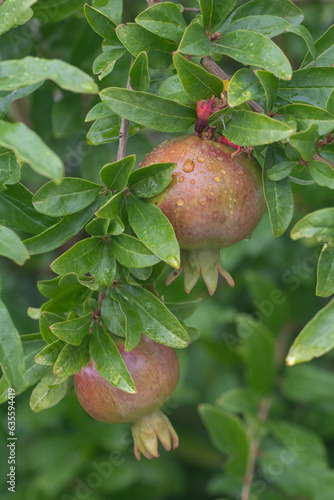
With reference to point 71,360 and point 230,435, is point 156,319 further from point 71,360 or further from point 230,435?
point 230,435

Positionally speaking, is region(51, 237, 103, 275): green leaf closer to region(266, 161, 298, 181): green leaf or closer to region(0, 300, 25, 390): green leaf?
region(0, 300, 25, 390): green leaf

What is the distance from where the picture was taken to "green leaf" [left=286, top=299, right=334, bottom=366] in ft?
2.29

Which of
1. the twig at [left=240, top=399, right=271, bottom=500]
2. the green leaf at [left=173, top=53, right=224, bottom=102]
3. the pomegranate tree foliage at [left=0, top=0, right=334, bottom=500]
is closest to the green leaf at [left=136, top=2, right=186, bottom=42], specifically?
the pomegranate tree foliage at [left=0, top=0, right=334, bottom=500]

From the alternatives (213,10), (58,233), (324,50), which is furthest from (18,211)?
(324,50)

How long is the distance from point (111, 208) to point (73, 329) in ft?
0.61

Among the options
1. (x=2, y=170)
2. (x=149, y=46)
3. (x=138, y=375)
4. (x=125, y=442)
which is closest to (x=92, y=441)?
(x=125, y=442)

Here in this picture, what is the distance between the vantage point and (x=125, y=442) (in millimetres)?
1769

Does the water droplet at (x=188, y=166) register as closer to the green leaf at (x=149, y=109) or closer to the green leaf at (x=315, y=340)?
the green leaf at (x=149, y=109)

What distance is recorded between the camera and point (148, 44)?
2.98ft

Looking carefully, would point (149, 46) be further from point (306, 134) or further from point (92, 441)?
point (92, 441)

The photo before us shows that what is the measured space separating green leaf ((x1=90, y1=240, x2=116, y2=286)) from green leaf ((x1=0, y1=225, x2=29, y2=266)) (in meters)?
0.15

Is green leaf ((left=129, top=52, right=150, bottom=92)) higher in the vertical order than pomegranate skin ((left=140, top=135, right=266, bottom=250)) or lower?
higher

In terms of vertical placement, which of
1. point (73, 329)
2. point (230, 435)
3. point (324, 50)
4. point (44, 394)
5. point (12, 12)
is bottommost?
point (230, 435)

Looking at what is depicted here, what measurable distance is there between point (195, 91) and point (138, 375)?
0.42 m
